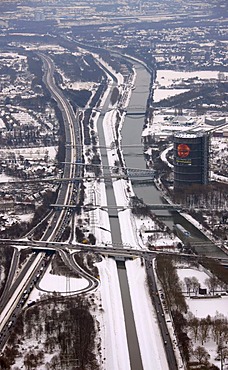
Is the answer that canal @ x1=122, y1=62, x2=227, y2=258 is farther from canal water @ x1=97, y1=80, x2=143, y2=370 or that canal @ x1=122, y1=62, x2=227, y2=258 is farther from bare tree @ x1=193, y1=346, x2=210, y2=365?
bare tree @ x1=193, y1=346, x2=210, y2=365

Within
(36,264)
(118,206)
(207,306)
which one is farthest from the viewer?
(118,206)

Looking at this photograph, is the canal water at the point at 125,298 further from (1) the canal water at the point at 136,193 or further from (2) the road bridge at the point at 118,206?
(2) the road bridge at the point at 118,206

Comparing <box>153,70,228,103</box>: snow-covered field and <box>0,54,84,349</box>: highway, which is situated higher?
<box>153,70,228,103</box>: snow-covered field

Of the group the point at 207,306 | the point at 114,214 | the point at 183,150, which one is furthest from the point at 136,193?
the point at 207,306

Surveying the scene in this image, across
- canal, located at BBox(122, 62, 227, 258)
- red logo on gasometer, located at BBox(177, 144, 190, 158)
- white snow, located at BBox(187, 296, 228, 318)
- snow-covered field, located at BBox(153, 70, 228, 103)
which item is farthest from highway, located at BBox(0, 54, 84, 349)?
snow-covered field, located at BBox(153, 70, 228, 103)

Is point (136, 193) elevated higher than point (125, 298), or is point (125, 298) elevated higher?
point (136, 193)

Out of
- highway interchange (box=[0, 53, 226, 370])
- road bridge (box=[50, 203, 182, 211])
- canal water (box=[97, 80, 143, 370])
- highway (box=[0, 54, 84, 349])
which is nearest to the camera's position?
canal water (box=[97, 80, 143, 370])

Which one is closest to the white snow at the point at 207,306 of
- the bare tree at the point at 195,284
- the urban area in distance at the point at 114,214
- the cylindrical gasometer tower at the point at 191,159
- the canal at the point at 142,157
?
the urban area in distance at the point at 114,214

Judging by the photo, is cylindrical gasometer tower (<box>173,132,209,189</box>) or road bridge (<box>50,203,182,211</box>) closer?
road bridge (<box>50,203,182,211</box>)

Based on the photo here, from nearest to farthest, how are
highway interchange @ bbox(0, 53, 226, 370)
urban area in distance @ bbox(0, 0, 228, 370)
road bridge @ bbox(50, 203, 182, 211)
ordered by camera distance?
urban area in distance @ bbox(0, 0, 228, 370) → highway interchange @ bbox(0, 53, 226, 370) → road bridge @ bbox(50, 203, 182, 211)

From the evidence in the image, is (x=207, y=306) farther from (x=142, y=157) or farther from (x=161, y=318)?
(x=142, y=157)
